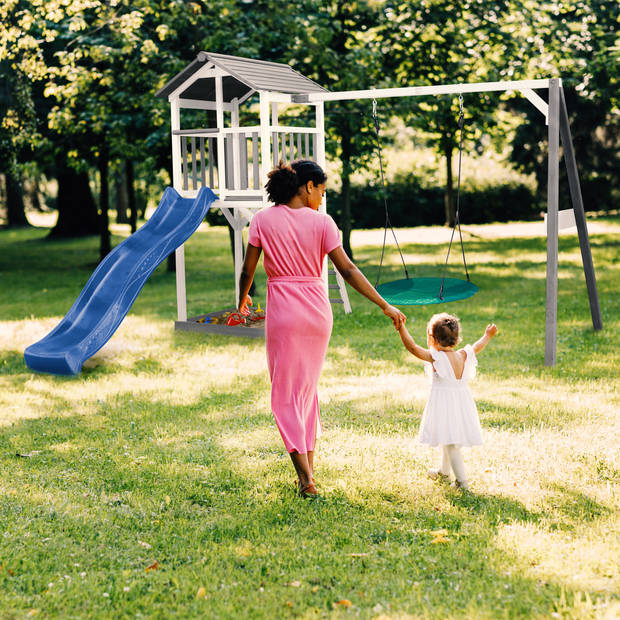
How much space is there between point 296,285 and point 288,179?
0.63 meters

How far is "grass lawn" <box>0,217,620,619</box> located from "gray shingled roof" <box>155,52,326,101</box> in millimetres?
3299

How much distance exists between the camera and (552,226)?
8.28m

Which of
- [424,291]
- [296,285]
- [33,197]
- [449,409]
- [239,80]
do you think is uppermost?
[33,197]

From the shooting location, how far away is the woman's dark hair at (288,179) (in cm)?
481

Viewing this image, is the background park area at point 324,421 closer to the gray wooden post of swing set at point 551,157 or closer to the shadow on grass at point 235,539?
the shadow on grass at point 235,539

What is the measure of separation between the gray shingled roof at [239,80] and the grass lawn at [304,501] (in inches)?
130

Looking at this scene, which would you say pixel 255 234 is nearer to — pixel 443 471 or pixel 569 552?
pixel 443 471

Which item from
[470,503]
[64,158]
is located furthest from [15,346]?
[64,158]

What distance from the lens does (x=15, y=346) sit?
10.5 meters

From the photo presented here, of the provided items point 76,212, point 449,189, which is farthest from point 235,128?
point 76,212

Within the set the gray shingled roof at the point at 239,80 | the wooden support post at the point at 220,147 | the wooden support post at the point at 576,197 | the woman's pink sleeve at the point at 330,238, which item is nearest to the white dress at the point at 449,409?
the woman's pink sleeve at the point at 330,238

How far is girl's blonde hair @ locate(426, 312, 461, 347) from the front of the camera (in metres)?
4.97

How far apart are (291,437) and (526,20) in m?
16.2

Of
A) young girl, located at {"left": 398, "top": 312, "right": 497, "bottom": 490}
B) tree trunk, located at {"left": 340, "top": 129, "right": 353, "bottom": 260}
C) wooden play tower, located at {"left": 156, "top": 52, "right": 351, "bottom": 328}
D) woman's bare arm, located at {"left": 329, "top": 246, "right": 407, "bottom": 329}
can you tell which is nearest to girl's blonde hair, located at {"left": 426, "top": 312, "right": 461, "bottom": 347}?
young girl, located at {"left": 398, "top": 312, "right": 497, "bottom": 490}
